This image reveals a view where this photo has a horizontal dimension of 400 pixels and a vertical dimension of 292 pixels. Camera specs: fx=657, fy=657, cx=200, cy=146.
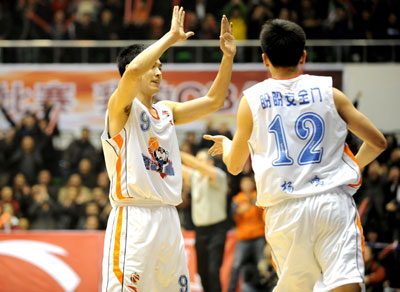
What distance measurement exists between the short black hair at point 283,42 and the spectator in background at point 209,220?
5.37 m

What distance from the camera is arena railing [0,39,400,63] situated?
14.4 m

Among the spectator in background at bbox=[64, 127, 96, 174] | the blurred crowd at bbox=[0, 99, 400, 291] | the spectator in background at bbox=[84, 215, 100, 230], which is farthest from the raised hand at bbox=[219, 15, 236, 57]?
Result: the spectator in background at bbox=[64, 127, 96, 174]

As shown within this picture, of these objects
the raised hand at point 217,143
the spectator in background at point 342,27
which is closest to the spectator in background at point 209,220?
the raised hand at point 217,143

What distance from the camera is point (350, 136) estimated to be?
24.6 ft

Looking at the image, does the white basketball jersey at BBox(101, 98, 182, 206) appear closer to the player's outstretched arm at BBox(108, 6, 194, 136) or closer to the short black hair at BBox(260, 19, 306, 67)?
the player's outstretched arm at BBox(108, 6, 194, 136)

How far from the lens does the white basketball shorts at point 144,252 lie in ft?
16.0

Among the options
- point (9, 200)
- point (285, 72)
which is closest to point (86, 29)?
point (9, 200)

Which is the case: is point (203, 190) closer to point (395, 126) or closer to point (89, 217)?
point (89, 217)

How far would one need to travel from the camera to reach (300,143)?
14.7 feet

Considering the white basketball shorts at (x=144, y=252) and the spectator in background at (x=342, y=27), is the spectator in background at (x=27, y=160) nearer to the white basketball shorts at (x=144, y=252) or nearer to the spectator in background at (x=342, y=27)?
the spectator in background at (x=342, y=27)

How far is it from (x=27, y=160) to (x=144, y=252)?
9.73 m

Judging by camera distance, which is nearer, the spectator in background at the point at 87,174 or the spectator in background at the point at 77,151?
the spectator in background at the point at 87,174

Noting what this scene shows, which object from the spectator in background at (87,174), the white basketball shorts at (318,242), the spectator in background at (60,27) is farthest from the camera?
the spectator in background at (60,27)

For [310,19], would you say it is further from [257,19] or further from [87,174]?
[87,174]
